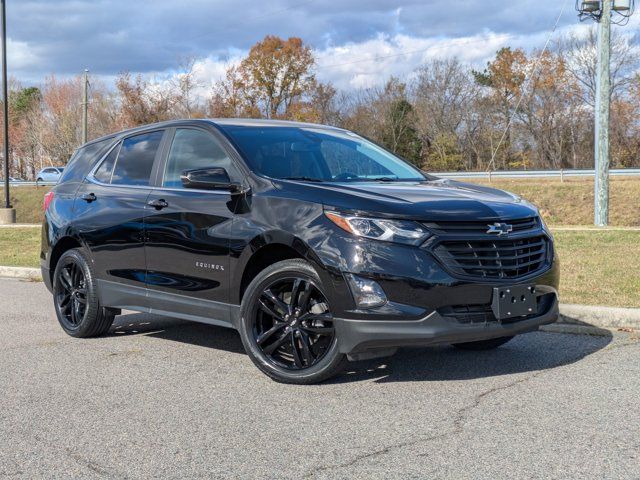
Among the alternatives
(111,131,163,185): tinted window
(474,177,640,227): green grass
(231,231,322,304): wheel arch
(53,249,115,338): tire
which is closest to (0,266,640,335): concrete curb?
(231,231,322,304): wheel arch

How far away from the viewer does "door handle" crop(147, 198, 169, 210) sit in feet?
19.2

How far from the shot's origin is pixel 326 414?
443 centimetres

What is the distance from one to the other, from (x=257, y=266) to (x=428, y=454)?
206 cm

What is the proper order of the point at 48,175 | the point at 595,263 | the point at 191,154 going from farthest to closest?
the point at 48,175, the point at 595,263, the point at 191,154

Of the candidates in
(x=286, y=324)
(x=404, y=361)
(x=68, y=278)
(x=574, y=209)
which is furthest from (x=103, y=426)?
(x=574, y=209)

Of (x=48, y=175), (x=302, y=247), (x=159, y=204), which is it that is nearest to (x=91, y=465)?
(x=302, y=247)

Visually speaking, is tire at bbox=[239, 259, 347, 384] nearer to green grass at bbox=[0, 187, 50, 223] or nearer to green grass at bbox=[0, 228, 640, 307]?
green grass at bbox=[0, 228, 640, 307]

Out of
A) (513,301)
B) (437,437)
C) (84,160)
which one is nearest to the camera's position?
(437,437)

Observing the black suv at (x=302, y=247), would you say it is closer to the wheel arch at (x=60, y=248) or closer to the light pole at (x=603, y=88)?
the wheel arch at (x=60, y=248)

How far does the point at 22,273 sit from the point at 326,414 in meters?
8.93

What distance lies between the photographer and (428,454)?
3.74 meters

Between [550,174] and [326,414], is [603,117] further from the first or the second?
[550,174]

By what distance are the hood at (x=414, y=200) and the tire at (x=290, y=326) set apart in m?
0.49

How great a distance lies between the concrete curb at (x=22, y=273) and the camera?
11.7m
